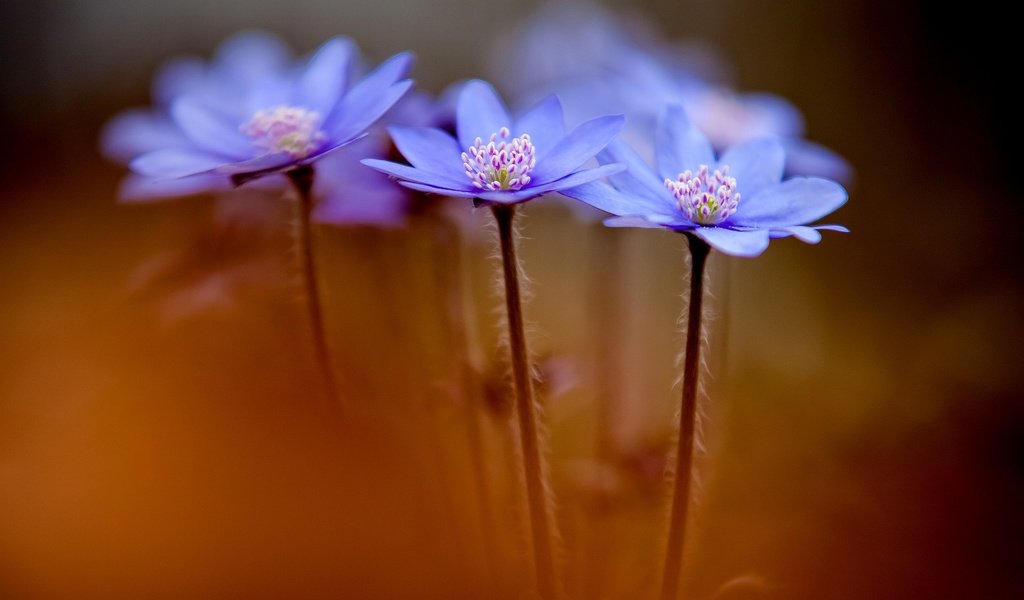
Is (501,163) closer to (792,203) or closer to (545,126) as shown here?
(545,126)

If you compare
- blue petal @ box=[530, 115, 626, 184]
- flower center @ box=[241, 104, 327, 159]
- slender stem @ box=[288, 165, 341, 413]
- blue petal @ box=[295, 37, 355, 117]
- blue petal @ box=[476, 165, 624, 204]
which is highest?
blue petal @ box=[295, 37, 355, 117]

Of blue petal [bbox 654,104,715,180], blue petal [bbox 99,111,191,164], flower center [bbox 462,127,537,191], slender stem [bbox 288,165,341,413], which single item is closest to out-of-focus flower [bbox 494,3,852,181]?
blue petal [bbox 654,104,715,180]

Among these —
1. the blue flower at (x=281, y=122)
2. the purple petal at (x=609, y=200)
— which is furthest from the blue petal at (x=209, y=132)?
the purple petal at (x=609, y=200)

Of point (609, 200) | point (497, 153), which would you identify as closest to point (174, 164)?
point (497, 153)

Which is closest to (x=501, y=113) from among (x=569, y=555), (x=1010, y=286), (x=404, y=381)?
(x=404, y=381)

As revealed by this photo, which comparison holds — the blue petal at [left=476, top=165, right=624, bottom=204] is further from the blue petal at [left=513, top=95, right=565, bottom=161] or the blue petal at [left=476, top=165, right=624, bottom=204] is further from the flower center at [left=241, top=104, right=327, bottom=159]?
the flower center at [left=241, top=104, right=327, bottom=159]
